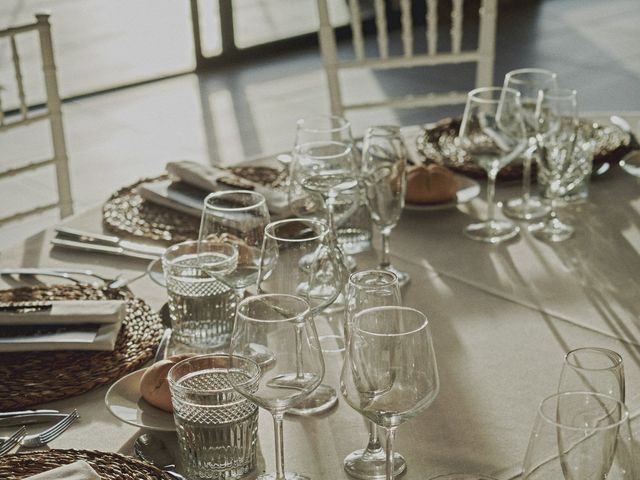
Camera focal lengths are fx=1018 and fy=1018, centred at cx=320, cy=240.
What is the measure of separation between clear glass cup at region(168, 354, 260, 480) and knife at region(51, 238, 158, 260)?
58 cm

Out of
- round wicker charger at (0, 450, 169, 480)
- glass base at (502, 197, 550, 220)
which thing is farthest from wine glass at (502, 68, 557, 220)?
round wicker charger at (0, 450, 169, 480)

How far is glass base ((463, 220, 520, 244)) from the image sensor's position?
1.69 meters

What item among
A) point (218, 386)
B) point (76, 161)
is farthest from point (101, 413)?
point (76, 161)

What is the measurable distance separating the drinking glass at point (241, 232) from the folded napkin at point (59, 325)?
148mm

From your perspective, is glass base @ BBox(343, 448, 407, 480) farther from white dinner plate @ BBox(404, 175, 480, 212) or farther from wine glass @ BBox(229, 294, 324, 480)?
white dinner plate @ BBox(404, 175, 480, 212)

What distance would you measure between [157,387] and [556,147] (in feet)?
2.76

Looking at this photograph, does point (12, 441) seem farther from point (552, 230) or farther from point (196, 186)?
point (552, 230)

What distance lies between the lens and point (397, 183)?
152 cm

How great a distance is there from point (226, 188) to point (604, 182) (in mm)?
697

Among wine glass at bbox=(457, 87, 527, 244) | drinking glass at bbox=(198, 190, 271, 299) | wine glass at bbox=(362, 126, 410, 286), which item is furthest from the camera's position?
wine glass at bbox=(457, 87, 527, 244)

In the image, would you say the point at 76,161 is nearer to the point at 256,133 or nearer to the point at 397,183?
the point at 256,133

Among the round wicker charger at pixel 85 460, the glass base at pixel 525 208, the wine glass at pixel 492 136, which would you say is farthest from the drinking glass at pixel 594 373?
the glass base at pixel 525 208

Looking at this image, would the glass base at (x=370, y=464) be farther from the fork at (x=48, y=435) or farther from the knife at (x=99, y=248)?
the knife at (x=99, y=248)

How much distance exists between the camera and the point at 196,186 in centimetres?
184
